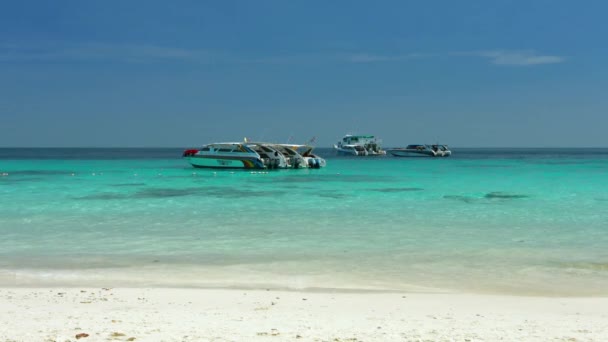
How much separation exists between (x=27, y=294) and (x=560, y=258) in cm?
858

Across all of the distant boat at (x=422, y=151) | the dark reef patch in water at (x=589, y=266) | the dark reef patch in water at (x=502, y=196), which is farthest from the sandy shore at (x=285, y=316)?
the distant boat at (x=422, y=151)

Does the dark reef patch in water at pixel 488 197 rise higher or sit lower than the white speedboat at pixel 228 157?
lower

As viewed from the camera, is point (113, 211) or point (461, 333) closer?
point (461, 333)

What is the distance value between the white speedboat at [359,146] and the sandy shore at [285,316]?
92.6 m

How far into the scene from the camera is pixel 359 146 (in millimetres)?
99938

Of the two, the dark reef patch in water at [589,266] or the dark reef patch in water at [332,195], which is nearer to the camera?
the dark reef patch in water at [589,266]

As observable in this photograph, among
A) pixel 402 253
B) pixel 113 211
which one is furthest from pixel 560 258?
pixel 113 211

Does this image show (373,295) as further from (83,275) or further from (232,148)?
(232,148)

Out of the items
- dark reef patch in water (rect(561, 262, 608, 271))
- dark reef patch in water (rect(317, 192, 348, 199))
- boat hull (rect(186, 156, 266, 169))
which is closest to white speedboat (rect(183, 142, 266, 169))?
boat hull (rect(186, 156, 266, 169))

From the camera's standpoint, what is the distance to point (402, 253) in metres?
10.8

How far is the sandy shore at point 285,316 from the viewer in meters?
5.20

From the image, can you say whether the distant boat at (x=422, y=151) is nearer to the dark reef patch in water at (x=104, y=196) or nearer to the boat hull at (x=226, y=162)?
the boat hull at (x=226, y=162)

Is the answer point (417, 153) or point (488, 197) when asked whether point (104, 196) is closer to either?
point (488, 197)

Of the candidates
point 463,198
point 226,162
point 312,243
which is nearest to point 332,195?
point 463,198
